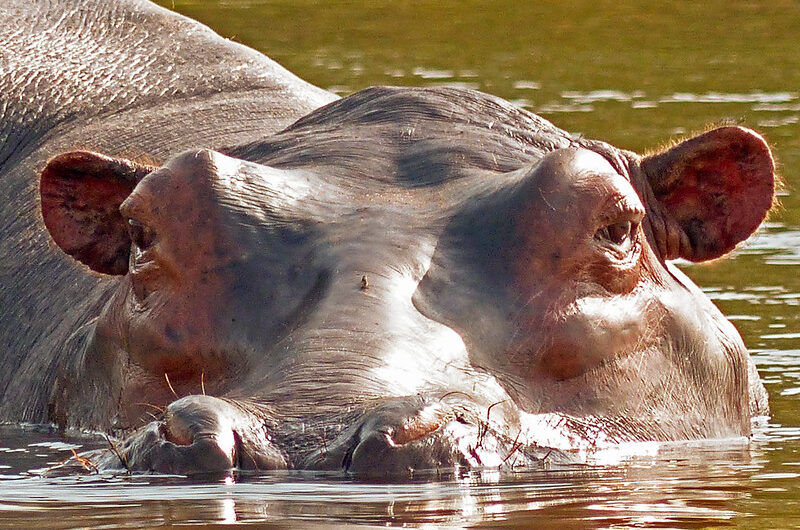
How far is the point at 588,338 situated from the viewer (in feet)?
19.6

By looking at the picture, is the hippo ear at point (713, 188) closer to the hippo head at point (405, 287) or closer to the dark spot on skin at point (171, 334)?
the hippo head at point (405, 287)

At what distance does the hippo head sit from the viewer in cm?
507

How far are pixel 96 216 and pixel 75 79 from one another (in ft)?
8.86

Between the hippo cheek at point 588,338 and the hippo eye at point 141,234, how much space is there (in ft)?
4.18

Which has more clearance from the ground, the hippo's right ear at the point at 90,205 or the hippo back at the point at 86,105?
the hippo back at the point at 86,105

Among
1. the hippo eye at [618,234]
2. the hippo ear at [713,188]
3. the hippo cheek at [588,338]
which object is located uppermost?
the hippo ear at [713,188]

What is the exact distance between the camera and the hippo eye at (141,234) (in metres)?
6.22

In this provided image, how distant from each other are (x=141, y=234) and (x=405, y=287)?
0.98 meters

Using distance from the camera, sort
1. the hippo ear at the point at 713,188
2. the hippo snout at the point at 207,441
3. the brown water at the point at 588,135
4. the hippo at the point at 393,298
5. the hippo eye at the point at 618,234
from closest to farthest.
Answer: the brown water at the point at 588,135 < the hippo snout at the point at 207,441 < the hippo at the point at 393,298 < the hippo eye at the point at 618,234 < the hippo ear at the point at 713,188

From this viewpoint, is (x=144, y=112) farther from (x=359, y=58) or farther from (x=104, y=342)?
(x=359, y=58)

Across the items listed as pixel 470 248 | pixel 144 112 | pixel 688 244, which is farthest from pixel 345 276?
pixel 144 112

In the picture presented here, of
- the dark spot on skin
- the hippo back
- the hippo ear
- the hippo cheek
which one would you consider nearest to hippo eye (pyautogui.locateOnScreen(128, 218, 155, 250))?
the dark spot on skin

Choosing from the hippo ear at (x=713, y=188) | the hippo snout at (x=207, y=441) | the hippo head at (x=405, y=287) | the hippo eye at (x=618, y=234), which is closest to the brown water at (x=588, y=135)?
the hippo snout at (x=207, y=441)

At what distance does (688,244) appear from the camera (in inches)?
277
